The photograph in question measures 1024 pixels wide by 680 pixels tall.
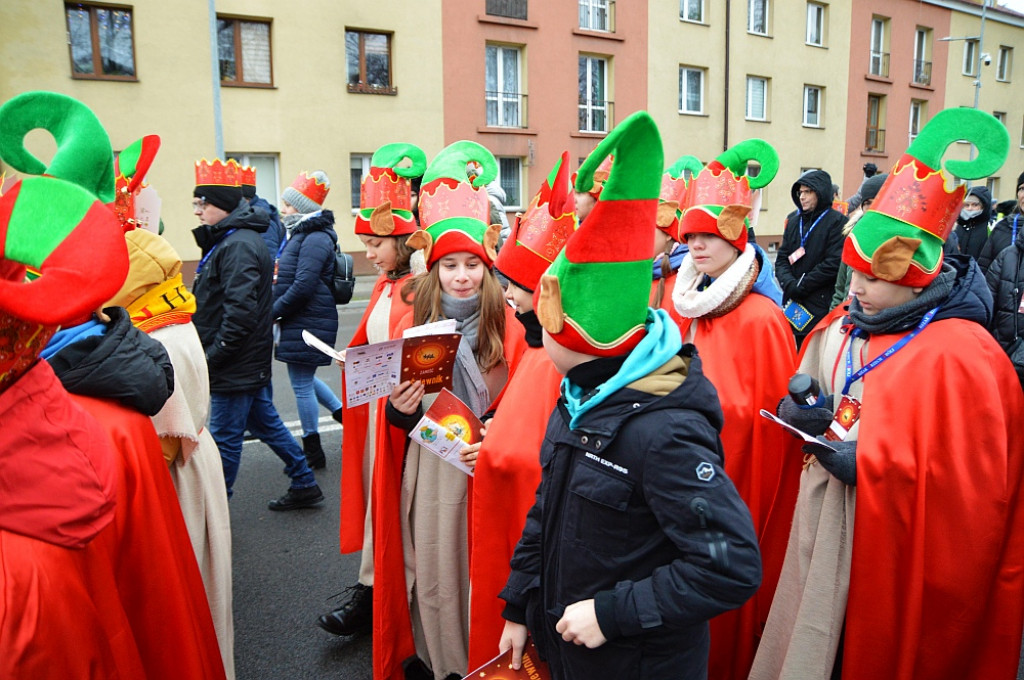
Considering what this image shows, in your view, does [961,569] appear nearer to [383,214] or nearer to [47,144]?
[383,214]

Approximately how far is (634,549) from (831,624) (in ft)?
A: 4.38

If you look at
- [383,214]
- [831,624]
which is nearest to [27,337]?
[383,214]

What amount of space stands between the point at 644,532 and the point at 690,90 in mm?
25065

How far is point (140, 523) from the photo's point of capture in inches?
83.7

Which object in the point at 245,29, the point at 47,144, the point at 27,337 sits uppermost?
the point at 245,29

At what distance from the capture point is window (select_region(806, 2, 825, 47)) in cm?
2664

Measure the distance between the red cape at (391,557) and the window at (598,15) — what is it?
21531 mm

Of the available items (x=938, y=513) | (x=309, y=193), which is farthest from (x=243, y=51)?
(x=938, y=513)

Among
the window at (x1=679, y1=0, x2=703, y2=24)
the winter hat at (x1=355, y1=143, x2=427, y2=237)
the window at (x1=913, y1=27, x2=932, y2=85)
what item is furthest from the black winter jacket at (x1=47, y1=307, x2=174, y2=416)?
the window at (x1=913, y1=27, x2=932, y2=85)

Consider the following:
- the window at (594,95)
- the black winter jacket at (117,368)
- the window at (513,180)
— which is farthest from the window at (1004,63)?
the black winter jacket at (117,368)

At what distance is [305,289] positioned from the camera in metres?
5.66

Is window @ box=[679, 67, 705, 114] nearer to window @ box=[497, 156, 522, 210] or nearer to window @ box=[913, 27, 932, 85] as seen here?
window @ box=[497, 156, 522, 210]

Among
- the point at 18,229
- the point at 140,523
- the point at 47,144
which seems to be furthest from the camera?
the point at 47,144

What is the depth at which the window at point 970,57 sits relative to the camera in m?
31.5
